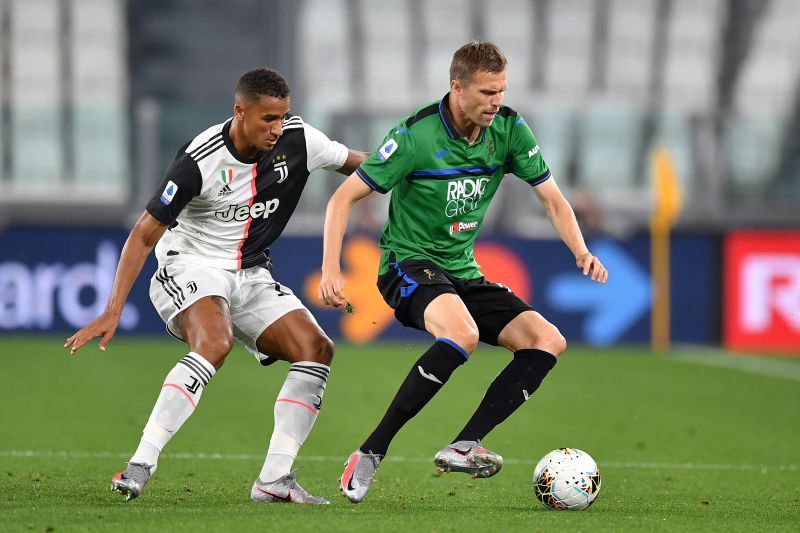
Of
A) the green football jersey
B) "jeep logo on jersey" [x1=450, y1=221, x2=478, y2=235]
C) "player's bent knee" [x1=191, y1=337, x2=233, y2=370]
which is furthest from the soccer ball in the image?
"player's bent knee" [x1=191, y1=337, x2=233, y2=370]

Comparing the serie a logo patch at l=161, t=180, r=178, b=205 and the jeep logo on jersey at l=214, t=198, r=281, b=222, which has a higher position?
the serie a logo patch at l=161, t=180, r=178, b=205

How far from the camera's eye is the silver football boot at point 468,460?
19.6 ft

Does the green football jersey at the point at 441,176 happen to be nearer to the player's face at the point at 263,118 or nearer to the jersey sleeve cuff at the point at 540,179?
the jersey sleeve cuff at the point at 540,179

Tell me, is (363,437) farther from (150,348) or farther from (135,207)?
(135,207)

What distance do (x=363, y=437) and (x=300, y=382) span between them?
9.11 feet

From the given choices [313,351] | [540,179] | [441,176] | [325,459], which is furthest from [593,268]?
[325,459]

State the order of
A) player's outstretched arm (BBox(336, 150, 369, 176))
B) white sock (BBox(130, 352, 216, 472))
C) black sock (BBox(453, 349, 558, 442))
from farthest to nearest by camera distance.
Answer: player's outstretched arm (BBox(336, 150, 369, 176))
black sock (BBox(453, 349, 558, 442))
white sock (BBox(130, 352, 216, 472))

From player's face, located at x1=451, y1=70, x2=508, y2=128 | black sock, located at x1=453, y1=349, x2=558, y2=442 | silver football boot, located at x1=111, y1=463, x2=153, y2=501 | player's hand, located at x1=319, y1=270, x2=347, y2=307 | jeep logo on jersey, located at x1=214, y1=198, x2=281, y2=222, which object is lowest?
silver football boot, located at x1=111, y1=463, x2=153, y2=501

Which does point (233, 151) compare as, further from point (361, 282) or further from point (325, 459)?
point (361, 282)

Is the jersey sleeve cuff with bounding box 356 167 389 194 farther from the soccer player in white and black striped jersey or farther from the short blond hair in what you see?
the short blond hair

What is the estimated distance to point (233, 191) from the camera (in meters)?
6.43

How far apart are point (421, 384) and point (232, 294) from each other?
98 cm

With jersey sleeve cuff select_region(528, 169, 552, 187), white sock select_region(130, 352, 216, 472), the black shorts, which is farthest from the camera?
jersey sleeve cuff select_region(528, 169, 552, 187)

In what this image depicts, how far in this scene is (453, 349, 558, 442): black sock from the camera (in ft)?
20.4
